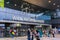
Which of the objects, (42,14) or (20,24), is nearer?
(20,24)

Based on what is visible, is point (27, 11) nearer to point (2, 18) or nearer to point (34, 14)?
point (34, 14)

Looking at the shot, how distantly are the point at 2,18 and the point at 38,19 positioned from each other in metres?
15.8

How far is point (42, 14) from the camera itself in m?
42.9

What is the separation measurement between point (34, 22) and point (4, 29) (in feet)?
40.4

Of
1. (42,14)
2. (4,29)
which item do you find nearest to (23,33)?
(4,29)

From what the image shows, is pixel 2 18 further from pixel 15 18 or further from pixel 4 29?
pixel 15 18

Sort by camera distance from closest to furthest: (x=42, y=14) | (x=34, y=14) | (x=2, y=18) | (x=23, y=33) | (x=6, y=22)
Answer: (x=2, y=18) < (x=6, y=22) < (x=23, y=33) < (x=34, y=14) < (x=42, y=14)

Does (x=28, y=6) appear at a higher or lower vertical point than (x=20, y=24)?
higher

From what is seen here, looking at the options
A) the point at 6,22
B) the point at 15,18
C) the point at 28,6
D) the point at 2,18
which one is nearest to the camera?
the point at 2,18

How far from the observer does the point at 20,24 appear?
108ft

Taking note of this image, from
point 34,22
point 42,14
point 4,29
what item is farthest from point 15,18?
point 42,14

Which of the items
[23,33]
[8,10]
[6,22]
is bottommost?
[23,33]

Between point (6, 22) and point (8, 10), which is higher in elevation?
Result: point (8, 10)

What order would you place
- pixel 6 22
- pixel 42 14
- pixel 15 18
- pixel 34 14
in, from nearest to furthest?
pixel 6 22 < pixel 15 18 < pixel 34 14 < pixel 42 14
